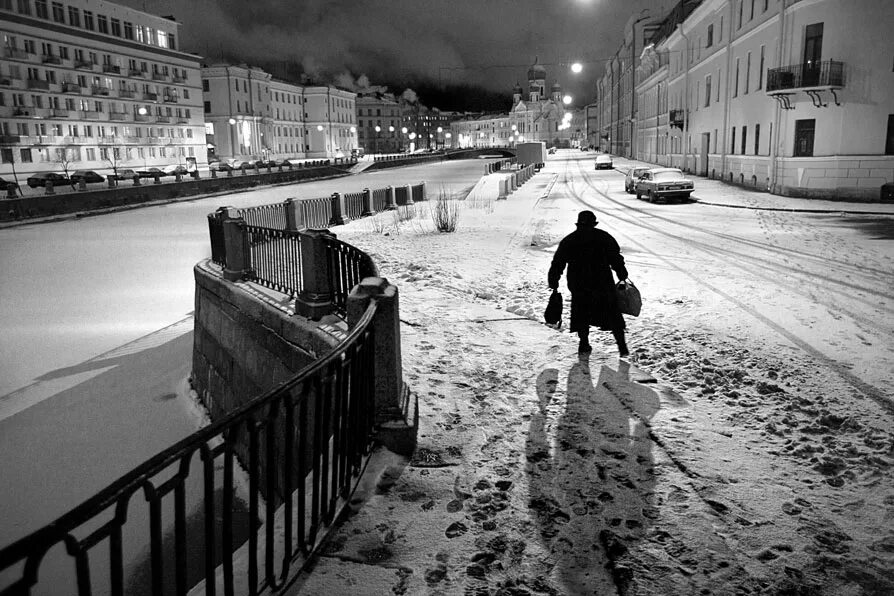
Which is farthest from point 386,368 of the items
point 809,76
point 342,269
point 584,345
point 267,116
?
point 267,116

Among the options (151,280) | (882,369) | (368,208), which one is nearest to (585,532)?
(882,369)

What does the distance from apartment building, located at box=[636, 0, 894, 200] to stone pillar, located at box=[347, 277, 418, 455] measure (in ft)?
83.9

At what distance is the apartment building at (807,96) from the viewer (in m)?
24.1

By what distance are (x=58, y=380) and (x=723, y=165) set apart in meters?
34.2

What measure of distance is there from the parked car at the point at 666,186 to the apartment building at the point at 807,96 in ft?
14.2

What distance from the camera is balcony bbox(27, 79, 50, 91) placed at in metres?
53.3

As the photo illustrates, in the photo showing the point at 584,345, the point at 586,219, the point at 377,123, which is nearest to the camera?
the point at 586,219

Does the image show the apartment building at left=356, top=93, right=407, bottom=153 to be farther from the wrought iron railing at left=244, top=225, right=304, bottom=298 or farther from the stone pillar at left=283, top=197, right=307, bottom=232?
the wrought iron railing at left=244, top=225, right=304, bottom=298

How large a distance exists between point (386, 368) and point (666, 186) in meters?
24.2

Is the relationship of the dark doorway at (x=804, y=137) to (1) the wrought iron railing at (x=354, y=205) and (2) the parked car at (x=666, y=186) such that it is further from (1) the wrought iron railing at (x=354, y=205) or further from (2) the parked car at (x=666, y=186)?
(1) the wrought iron railing at (x=354, y=205)

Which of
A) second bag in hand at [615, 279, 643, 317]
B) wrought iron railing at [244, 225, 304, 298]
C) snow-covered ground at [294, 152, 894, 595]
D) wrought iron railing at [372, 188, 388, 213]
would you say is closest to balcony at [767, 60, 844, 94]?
wrought iron railing at [372, 188, 388, 213]

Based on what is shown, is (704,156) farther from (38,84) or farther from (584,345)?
(38,84)

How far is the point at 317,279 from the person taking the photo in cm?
816

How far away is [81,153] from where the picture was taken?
2287 inches
